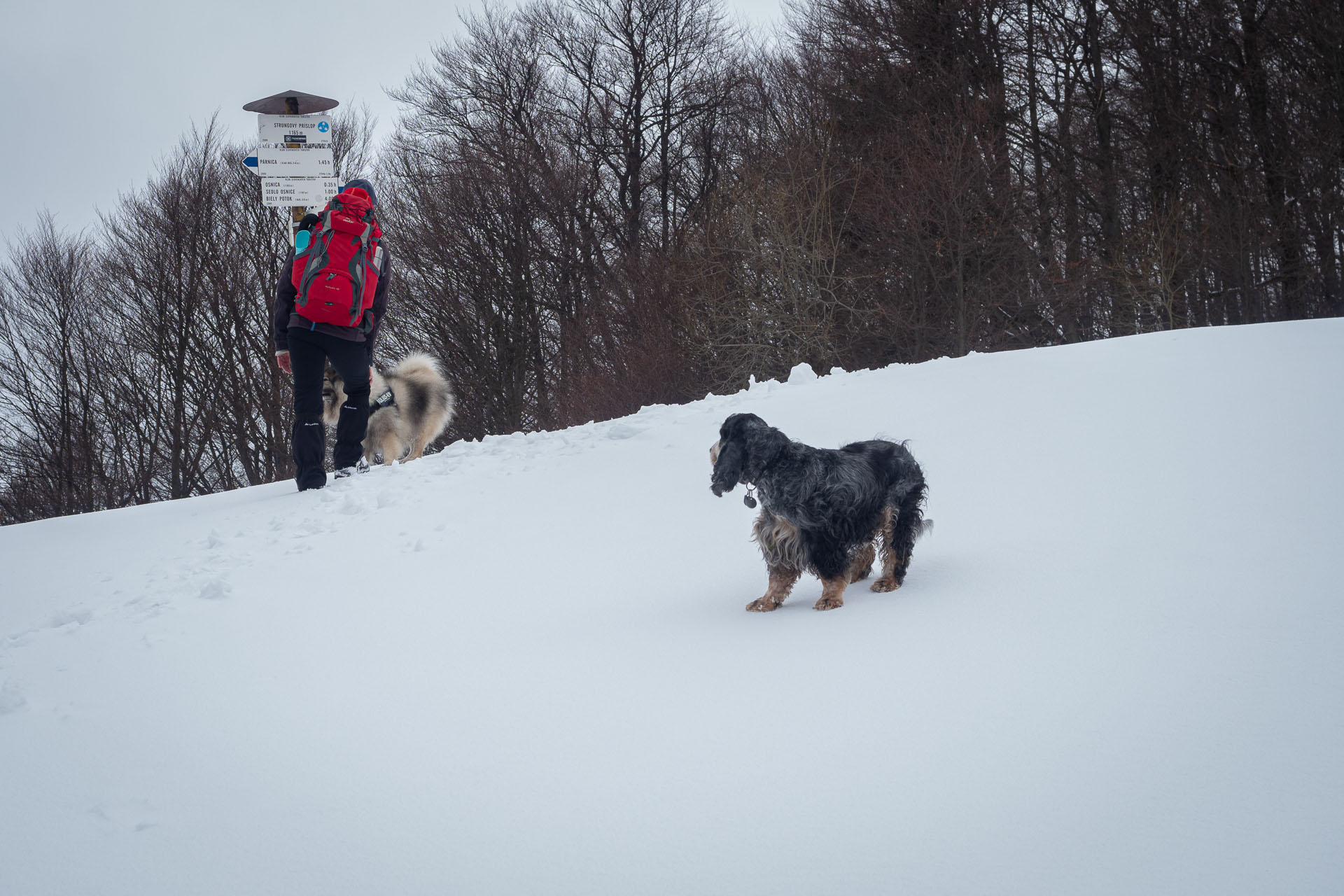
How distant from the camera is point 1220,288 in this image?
1541 centimetres

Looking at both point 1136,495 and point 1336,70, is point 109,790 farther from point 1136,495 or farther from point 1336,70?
point 1336,70

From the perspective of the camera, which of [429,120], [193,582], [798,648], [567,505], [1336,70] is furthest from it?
[429,120]

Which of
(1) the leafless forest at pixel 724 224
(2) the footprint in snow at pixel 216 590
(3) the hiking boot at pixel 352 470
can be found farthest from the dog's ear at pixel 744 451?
(1) the leafless forest at pixel 724 224

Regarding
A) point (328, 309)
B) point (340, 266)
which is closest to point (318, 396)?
point (328, 309)

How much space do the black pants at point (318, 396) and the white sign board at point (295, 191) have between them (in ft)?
11.5

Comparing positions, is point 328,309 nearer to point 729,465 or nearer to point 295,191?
point 729,465

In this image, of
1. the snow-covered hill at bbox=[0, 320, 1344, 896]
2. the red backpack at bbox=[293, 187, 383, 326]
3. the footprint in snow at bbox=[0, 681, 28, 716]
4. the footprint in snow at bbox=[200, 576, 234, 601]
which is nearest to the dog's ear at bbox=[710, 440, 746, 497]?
the snow-covered hill at bbox=[0, 320, 1344, 896]

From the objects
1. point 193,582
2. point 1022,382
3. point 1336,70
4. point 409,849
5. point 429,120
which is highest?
point 429,120

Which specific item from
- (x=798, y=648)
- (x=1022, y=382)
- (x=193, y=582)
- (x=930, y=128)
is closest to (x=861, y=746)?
(x=798, y=648)

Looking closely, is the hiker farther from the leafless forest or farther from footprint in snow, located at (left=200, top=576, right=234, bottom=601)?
the leafless forest

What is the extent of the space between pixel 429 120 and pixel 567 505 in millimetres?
20165

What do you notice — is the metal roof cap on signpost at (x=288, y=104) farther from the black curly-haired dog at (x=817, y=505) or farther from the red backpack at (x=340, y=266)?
the black curly-haired dog at (x=817, y=505)

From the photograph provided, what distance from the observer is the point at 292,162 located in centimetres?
929

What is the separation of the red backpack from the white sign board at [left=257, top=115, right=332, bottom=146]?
3.62 m
